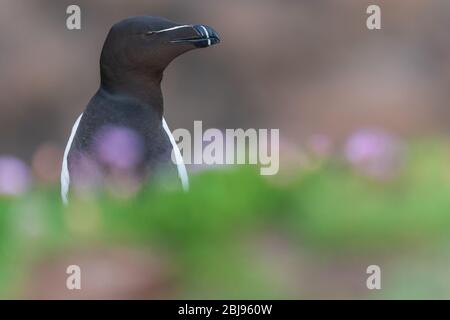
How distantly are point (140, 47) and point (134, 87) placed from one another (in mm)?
81

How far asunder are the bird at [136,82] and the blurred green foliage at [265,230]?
1.09 meters

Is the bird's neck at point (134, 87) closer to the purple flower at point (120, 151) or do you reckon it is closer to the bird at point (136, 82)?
the bird at point (136, 82)

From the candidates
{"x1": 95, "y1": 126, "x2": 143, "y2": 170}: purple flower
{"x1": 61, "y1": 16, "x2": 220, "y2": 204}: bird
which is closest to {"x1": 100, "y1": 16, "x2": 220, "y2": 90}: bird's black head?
{"x1": 61, "y1": 16, "x2": 220, "y2": 204}: bird

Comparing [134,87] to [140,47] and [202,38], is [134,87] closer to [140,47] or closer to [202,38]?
[140,47]

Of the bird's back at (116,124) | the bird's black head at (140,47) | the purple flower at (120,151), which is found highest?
the bird's black head at (140,47)

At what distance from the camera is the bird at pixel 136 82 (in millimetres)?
1471

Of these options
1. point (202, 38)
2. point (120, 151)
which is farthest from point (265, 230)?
point (202, 38)

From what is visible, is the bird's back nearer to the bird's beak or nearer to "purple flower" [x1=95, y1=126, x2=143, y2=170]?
the bird's beak

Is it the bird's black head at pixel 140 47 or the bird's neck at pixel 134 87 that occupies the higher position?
the bird's black head at pixel 140 47

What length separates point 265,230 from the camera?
327 millimetres

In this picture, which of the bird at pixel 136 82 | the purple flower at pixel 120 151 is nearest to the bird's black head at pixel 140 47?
the bird at pixel 136 82

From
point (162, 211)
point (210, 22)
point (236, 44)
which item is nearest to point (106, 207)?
point (162, 211)

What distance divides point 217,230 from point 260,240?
17 mm

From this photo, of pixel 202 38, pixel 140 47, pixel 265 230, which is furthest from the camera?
pixel 140 47
